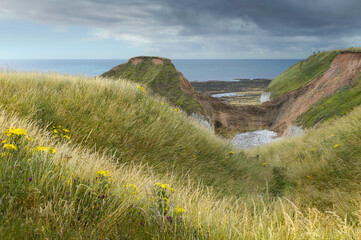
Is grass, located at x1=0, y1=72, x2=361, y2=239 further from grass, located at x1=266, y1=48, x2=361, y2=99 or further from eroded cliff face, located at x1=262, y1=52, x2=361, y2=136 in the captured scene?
grass, located at x1=266, y1=48, x2=361, y2=99

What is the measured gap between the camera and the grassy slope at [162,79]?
22.4m

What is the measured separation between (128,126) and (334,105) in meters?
19.4

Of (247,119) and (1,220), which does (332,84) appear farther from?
(1,220)

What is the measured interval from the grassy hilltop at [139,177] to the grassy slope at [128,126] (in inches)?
1.3

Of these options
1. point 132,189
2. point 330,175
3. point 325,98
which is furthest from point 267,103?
point 132,189

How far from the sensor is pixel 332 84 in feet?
83.8

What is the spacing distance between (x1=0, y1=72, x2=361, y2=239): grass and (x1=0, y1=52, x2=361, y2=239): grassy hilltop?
2cm

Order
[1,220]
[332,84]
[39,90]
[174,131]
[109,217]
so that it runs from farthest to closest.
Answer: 1. [332,84]
2. [174,131]
3. [39,90]
4. [109,217]
5. [1,220]

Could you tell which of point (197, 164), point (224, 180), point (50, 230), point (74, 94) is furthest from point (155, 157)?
point (50, 230)

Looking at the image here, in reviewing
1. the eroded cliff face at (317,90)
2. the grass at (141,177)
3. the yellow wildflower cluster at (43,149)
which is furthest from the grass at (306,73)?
the yellow wildflower cluster at (43,149)

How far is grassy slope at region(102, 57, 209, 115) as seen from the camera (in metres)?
22.4

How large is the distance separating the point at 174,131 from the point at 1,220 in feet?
18.6

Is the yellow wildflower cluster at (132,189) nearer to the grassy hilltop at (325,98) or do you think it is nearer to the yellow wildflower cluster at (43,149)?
the yellow wildflower cluster at (43,149)

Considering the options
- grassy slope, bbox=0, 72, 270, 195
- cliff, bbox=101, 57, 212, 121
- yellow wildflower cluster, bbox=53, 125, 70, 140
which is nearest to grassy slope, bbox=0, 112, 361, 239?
yellow wildflower cluster, bbox=53, 125, 70, 140
